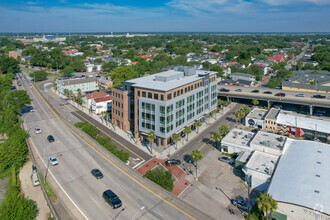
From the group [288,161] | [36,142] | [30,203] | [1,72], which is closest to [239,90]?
[288,161]

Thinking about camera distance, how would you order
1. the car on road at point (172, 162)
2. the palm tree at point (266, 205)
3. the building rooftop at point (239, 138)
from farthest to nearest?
1. the building rooftop at point (239, 138)
2. the car on road at point (172, 162)
3. the palm tree at point (266, 205)

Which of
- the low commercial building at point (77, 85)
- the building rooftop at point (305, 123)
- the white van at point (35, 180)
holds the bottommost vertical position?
the white van at point (35, 180)

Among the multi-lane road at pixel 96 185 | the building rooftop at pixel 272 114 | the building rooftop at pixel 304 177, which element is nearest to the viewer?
the multi-lane road at pixel 96 185

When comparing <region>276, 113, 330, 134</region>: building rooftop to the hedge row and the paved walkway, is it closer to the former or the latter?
the hedge row

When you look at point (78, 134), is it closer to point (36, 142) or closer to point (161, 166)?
point (36, 142)

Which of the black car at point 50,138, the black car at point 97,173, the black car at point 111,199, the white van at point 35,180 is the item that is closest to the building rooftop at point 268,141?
the black car at point 111,199

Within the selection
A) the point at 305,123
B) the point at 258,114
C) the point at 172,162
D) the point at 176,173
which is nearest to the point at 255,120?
the point at 258,114

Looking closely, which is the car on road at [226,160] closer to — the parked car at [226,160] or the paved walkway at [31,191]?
the parked car at [226,160]

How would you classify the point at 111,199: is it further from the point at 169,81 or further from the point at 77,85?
the point at 77,85
